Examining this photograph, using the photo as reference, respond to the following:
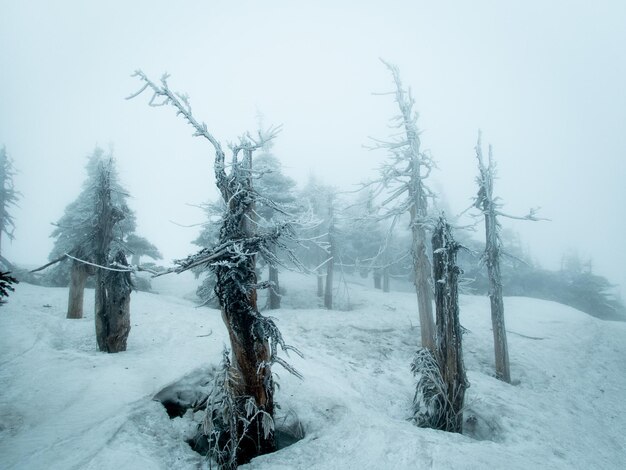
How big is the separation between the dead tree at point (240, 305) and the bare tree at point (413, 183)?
8527mm

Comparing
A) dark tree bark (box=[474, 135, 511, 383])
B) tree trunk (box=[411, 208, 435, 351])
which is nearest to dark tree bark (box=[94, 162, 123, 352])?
tree trunk (box=[411, 208, 435, 351])

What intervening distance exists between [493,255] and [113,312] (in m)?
13.4

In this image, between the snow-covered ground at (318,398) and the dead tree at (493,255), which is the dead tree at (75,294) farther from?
the dead tree at (493,255)

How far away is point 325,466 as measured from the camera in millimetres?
4652

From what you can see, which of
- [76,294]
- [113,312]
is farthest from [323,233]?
[113,312]

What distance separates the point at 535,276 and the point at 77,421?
145 feet

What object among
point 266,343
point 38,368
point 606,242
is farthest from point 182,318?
point 606,242

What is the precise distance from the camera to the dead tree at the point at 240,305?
4977 mm

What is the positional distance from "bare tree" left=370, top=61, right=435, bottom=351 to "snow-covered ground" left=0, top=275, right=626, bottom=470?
2.45 metres

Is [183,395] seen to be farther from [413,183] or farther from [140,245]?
[140,245]

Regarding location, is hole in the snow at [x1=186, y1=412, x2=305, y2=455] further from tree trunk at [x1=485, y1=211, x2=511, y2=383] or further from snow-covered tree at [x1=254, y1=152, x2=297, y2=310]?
snow-covered tree at [x1=254, y1=152, x2=297, y2=310]

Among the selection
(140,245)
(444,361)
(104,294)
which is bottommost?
(444,361)

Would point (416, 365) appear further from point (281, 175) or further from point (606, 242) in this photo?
point (606, 242)

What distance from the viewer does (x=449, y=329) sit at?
6926 mm
